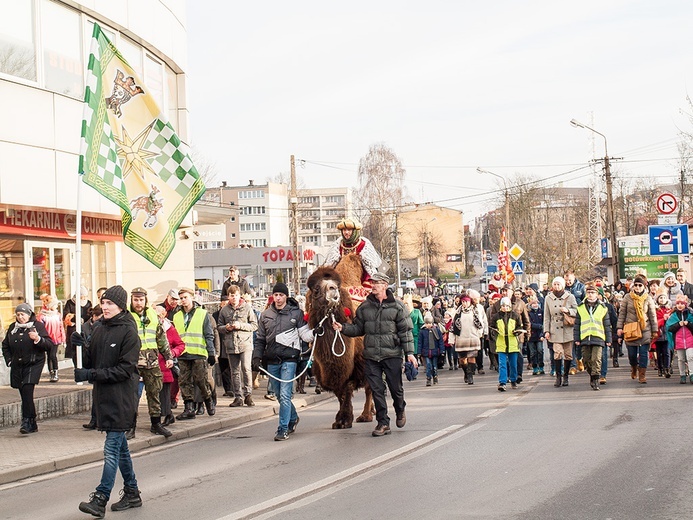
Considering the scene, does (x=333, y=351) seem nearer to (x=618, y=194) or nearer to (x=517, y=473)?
(x=517, y=473)

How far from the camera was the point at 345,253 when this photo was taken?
Answer: 1380 centimetres

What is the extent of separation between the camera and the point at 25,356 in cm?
1286

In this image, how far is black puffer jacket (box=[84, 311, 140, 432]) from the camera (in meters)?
7.98

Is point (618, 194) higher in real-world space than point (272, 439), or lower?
higher

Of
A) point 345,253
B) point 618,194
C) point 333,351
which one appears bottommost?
point 333,351

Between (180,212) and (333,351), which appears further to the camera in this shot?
(180,212)

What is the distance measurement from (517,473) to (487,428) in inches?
125

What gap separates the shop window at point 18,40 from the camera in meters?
16.5

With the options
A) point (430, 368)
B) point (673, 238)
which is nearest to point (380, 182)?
point (673, 238)

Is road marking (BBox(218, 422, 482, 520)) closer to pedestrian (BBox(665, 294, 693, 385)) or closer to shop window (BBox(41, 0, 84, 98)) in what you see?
pedestrian (BBox(665, 294, 693, 385))

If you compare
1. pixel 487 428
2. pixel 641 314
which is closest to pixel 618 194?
pixel 641 314

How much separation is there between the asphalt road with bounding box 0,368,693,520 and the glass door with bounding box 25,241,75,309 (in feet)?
25.9

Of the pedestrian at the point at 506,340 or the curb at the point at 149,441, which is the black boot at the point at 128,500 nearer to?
the curb at the point at 149,441

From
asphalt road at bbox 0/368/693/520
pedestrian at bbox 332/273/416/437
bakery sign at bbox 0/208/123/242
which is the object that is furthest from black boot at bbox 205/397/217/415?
bakery sign at bbox 0/208/123/242
